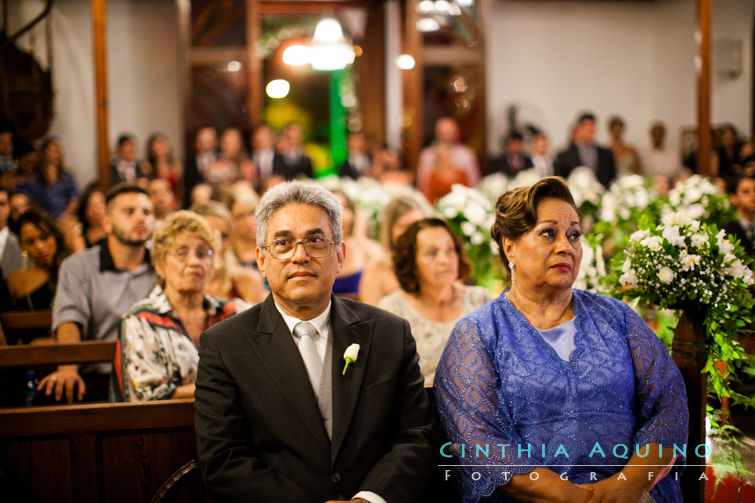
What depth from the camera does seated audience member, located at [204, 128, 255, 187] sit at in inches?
334

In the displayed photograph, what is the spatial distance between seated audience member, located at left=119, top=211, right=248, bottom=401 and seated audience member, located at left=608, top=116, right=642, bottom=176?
910 cm

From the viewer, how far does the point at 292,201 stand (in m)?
2.38

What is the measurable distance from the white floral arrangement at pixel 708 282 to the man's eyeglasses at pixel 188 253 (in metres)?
1.72

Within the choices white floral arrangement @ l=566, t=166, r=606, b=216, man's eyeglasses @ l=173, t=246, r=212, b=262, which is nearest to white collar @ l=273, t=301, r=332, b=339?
man's eyeglasses @ l=173, t=246, r=212, b=262

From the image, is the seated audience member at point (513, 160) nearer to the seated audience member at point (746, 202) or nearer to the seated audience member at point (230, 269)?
the seated audience member at point (746, 202)

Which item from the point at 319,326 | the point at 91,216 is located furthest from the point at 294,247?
the point at 91,216

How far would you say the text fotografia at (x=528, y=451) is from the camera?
7.54 ft

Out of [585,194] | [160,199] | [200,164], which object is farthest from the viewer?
[200,164]

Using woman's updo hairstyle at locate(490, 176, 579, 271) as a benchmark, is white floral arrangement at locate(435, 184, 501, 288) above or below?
below

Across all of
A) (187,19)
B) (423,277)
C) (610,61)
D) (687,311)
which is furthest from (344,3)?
(687,311)

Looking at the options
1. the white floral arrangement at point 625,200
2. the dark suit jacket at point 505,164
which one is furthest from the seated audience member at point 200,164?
the white floral arrangement at point 625,200

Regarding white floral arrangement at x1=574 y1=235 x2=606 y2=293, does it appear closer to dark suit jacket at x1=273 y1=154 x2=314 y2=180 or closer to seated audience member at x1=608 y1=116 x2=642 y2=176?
dark suit jacket at x1=273 y1=154 x2=314 y2=180

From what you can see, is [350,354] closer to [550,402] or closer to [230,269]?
[550,402]

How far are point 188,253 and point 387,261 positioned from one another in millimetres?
1537
